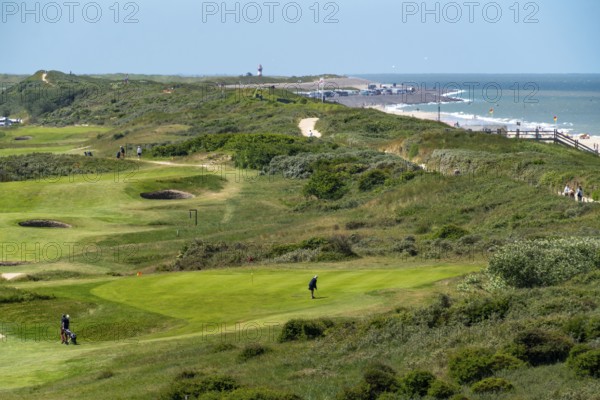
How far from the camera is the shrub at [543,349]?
80.1 ft

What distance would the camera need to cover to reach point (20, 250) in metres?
56.2

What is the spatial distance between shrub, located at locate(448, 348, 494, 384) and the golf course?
38 millimetres

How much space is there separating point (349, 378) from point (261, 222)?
42.4 m

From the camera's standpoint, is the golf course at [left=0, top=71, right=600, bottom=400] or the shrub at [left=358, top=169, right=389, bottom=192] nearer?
the golf course at [left=0, top=71, right=600, bottom=400]

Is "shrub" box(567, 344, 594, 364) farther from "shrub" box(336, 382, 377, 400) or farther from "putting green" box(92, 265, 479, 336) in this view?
"putting green" box(92, 265, 479, 336)

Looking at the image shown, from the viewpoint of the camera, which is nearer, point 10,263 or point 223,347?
point 223,347

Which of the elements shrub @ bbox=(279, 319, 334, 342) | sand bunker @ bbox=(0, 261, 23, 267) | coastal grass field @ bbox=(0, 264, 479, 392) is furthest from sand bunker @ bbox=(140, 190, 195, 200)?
shrub @ bbox=(279, 319, 334, 342)

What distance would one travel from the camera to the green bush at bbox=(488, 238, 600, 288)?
35031 millimetres

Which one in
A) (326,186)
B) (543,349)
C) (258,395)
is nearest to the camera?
(258,395)

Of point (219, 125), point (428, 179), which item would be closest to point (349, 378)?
point (428, 179)

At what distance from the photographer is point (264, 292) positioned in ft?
130

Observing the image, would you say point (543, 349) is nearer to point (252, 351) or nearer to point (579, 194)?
point (252, 351)

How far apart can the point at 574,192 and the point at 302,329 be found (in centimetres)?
3414

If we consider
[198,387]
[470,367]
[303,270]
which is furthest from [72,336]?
[470,367]
